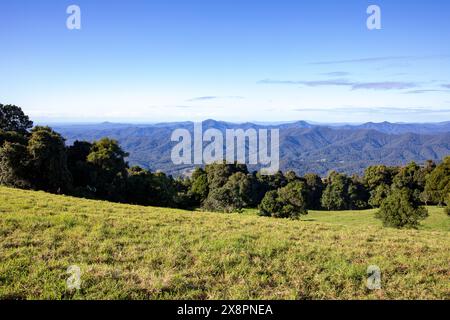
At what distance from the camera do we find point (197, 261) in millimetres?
10586

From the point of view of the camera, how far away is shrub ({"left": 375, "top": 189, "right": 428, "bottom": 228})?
48.2m

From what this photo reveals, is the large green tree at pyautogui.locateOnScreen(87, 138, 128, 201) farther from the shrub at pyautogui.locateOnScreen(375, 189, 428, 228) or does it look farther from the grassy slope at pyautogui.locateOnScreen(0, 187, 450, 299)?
the shrub at pyautogui.locateOnScreen(375, 189, 428, 228)

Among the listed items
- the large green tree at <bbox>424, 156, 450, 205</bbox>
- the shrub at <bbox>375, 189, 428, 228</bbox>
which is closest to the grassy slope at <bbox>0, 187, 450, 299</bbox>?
the shrub at <bbox>375, 189, 428, 228</bbox>

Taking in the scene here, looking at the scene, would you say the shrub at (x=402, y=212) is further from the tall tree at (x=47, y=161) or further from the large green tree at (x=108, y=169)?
the tall tree at (x=47, y=161)

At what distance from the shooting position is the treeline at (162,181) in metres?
43.3

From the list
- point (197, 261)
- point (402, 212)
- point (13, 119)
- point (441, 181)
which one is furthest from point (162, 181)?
point (197, 261)

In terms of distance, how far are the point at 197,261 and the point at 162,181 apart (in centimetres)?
5443

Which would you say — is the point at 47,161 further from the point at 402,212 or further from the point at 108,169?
the point at 402,212

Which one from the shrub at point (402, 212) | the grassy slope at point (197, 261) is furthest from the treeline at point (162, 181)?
the grassy slope at point (197, 261)

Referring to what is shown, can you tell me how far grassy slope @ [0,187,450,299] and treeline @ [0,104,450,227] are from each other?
97.9ft

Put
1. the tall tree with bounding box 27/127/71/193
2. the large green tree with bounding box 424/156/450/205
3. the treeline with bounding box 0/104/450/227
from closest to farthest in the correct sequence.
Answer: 1. the tall tree with bounding box 27/127/71/193
2. the treeline with bounding box 0/104/450/227
3. the large green tree with bounding box 424/156/450/205
